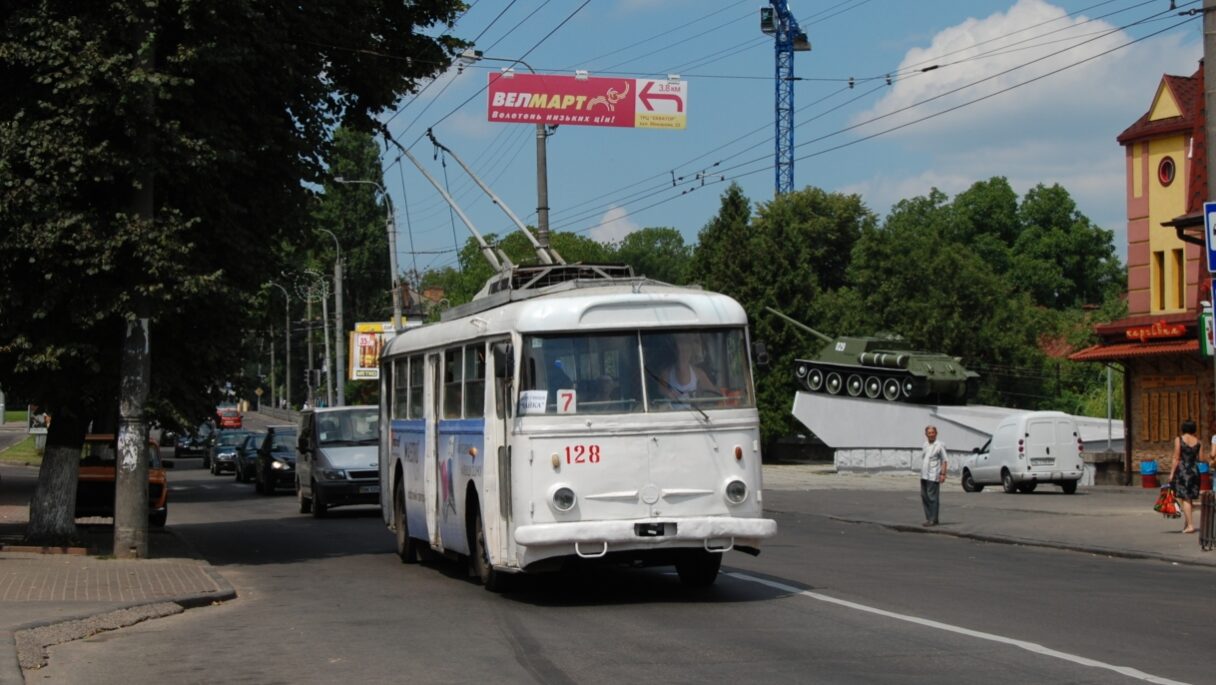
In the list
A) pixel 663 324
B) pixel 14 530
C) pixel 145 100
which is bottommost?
pixel 14 530

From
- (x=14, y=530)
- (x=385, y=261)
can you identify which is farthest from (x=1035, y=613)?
(x=385, y=261)

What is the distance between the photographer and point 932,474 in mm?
25281

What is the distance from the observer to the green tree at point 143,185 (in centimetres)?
1738

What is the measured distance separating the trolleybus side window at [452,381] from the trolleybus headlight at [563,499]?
2881mm

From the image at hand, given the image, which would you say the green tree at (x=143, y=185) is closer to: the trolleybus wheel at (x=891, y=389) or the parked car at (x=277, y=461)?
the parked car at (x=277, y=461)

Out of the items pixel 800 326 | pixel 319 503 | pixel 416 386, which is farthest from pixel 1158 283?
pixel 416 386

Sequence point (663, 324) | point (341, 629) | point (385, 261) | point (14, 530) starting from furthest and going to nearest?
point (385, 261) < point (14, 530) < point (663, 324) < point (341, 629)

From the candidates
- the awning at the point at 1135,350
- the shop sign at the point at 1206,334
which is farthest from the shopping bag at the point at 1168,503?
the awning at the point at 1135,350

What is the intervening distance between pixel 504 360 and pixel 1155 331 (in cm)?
3015

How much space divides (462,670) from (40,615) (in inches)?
182

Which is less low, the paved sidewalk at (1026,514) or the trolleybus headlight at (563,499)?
the trolleybus headlight at (563,499)

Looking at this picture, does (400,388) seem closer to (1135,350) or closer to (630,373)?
(630,373)

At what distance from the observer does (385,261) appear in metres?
110

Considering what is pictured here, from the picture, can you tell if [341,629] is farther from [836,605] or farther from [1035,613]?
[1035,613]
